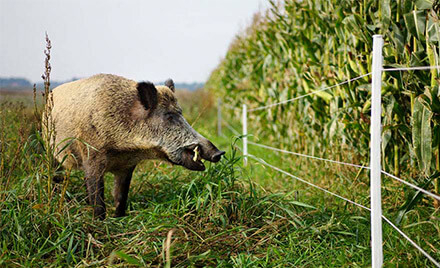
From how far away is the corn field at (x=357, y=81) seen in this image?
132 inches

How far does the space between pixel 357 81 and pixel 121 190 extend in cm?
261

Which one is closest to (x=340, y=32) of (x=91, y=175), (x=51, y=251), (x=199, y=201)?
(x=199, y=201)

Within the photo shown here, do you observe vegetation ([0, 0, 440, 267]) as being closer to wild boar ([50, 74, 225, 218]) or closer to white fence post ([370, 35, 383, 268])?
white fence post ([370, 35, 383, 268])

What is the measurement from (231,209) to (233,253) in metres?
0.52

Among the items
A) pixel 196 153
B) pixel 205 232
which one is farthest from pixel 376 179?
pixel 196 153

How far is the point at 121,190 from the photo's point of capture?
385cm

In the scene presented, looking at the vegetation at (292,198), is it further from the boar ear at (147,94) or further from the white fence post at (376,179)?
the boar ear at (147,94)

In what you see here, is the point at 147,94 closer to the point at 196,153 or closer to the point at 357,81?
the point at 196,153

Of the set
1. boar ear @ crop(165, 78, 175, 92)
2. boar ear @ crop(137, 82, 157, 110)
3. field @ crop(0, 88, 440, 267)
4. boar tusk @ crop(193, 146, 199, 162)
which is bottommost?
field @ crop(0, 88, 440, 267)

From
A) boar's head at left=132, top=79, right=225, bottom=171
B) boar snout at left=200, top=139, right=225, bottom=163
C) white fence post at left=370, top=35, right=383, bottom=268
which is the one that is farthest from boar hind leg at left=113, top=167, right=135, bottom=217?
white fence post at left=370, top=35, right=383, bottom=268

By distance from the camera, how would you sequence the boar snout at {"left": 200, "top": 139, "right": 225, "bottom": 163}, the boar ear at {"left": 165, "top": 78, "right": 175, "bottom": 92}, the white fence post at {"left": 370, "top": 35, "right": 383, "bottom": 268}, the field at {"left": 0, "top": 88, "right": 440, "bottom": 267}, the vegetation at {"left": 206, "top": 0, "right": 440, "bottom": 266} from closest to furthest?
the white fence post at {"left": 370, "top": 35, "right": 383, "bottom": 268} < the field at {"left": 0, "top": 88, "right": 440, "bottom": 267} < the vegetation at {"left": 206, "top": 0, "right": 440, "bottom": 266} < the boar snout at {"left": 200, "top": 139, "right": 225, "bottom": 163} < the boar ear at {"left": 165, "top": 78, "right": 175, "bottom": 92}

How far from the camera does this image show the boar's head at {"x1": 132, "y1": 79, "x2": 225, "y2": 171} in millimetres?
3635

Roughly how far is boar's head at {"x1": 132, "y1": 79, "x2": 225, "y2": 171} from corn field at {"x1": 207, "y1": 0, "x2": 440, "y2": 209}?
799mm

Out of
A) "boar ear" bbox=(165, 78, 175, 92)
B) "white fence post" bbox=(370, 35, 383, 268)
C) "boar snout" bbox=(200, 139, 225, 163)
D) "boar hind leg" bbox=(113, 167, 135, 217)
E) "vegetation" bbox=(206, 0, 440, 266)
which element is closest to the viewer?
"white fence post" bbox=(370, 35, 383, 268)
